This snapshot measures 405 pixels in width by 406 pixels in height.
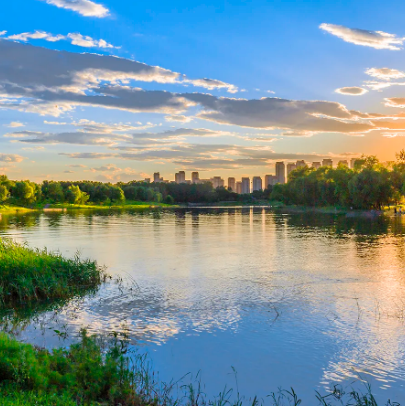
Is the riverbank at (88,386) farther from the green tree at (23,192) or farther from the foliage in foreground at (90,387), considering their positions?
the green tree at (23,192)

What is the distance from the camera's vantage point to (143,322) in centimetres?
1923

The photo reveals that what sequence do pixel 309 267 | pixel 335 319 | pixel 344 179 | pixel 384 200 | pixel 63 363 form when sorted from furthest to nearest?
1. pixel 344 179
2. pixel 384 200
3. pixel 309 267
4. pixel 335 319
5. pixel 63 363

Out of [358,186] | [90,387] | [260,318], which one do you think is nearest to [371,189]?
[358,186]

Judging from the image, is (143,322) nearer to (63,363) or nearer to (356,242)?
(63,363)

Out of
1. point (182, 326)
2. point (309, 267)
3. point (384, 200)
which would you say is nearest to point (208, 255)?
point (309, 267)

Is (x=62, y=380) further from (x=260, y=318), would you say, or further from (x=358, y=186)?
(x=358, y=186)

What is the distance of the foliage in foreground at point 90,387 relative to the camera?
33.9 ft

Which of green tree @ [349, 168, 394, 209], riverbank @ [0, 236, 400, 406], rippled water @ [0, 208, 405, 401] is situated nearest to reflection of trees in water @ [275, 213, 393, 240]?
rippled water @ [0, 208, 405, 401]

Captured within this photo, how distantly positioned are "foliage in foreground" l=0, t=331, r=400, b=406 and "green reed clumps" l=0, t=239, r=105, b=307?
30.9 feet

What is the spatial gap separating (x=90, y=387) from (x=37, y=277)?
14.1 m

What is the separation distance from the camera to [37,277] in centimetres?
2367

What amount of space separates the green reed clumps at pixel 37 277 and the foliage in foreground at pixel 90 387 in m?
9.41

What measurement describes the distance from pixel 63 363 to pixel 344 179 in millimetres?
144400

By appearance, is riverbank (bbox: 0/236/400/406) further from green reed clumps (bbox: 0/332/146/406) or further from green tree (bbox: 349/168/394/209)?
green tree (bbox: 349/168/394/209)
